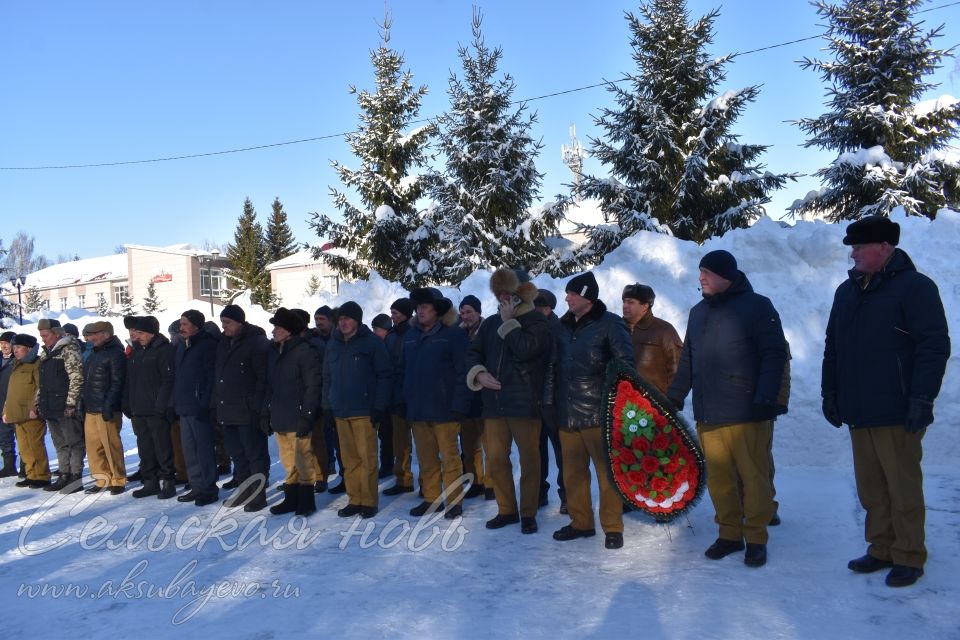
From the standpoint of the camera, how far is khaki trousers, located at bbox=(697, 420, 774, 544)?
4.77 metres

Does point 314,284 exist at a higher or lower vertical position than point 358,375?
higher

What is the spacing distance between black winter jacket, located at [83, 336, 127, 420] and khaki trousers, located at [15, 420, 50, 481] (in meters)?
1.31

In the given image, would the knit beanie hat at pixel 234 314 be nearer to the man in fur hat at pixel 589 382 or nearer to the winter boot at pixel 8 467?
the man in fur hat at pixel 589 382

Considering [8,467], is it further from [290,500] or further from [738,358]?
[738,358]

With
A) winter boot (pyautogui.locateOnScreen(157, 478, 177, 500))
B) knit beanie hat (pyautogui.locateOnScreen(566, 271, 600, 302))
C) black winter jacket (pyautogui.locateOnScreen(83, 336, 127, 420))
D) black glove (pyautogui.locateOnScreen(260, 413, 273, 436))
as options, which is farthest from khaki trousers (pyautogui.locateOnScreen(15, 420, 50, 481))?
knit beanie hat (pyautogui.locateOnScreen(566, 271, 600, 302))

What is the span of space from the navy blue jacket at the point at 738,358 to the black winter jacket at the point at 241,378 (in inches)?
173

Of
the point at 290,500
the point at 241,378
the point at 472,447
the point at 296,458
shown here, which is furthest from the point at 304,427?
the point at 472,447

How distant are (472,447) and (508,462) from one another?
1.64 meters

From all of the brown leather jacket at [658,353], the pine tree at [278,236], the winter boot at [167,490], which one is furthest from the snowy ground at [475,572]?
the pine tree at [278,236]

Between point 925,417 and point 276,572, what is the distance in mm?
4307

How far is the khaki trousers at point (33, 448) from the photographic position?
30.3 ft

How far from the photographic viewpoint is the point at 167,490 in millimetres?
8039

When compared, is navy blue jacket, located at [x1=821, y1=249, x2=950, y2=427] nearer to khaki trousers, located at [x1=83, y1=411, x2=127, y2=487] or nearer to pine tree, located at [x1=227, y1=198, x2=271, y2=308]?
khaki trousers, located at [x1=83, y1=411, x2=127, y2=487]

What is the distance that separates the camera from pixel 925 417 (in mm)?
4039
